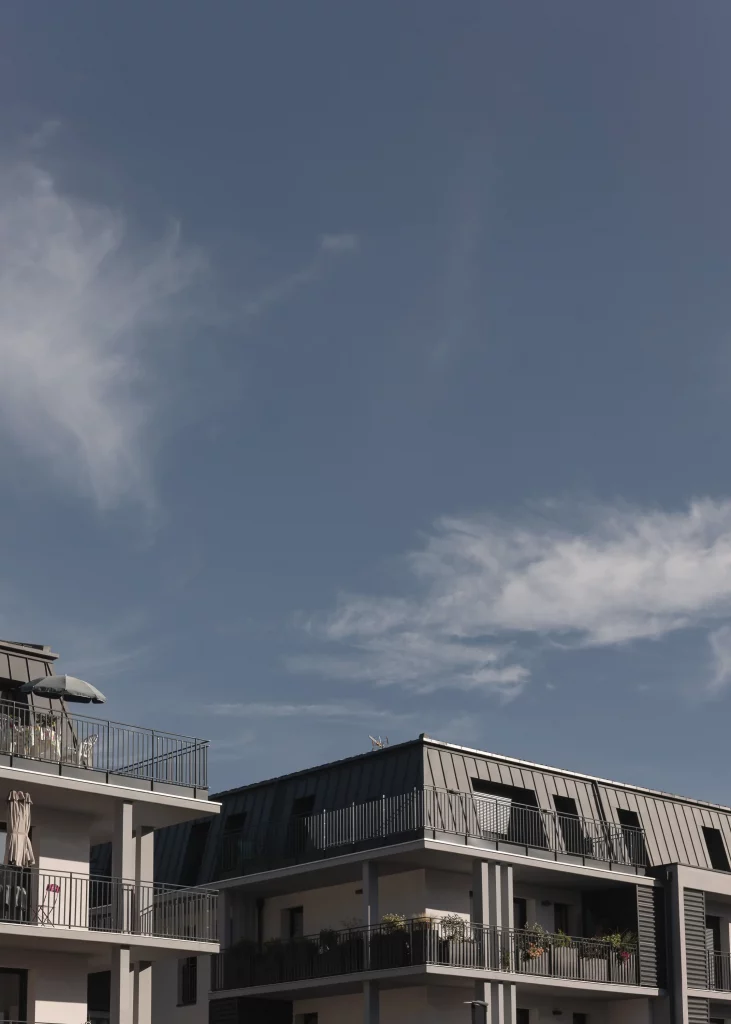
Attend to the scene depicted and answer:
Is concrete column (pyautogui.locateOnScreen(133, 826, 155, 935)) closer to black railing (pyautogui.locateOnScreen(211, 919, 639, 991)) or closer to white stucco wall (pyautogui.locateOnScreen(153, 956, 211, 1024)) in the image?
black railing (pyautogui.locateOnScreen(211, 919, 639, 991))

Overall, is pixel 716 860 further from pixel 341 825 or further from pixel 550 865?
pixel 341 825

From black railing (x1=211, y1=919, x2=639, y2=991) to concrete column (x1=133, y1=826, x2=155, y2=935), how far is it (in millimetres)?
7832

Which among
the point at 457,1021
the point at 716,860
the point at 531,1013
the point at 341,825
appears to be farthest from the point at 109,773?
the point at 716,860

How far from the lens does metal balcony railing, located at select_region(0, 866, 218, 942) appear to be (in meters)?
33.2

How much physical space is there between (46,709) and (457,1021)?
15663 mm

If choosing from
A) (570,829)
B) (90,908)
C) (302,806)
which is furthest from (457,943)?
(90,908)

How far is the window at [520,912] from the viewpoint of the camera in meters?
46.4

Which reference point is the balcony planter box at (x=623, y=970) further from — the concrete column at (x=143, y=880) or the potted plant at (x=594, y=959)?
the concrete column at (x=143, y=880)

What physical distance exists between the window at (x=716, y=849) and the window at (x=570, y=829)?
6573 millimetres

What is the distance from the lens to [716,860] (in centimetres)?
5166

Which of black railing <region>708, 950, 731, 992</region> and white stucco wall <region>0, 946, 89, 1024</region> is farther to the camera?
black railing <region>708, 950, 731, 992</region>

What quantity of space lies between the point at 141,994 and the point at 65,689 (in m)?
7.25

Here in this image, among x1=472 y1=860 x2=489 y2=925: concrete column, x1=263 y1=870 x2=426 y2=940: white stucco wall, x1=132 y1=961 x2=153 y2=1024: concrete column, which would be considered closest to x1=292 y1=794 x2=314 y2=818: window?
x1=263 y1=870 x2=426 y2=940: white stucco wall

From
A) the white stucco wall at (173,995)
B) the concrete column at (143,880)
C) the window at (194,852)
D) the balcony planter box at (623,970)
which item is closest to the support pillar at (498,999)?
the balcony planter box at (623,970)
